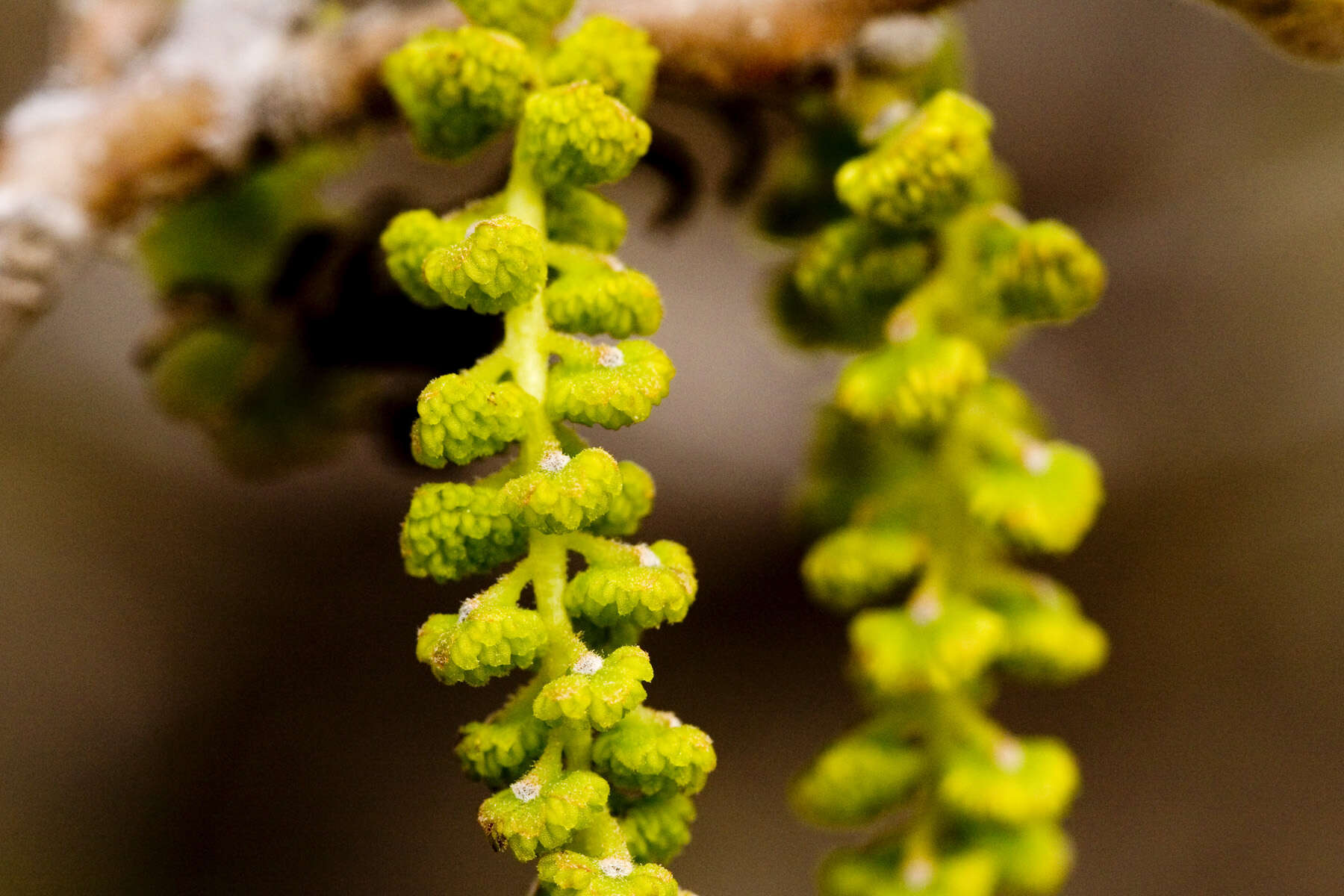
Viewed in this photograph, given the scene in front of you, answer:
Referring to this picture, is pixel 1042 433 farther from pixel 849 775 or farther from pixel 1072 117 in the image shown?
pixel 1072 117

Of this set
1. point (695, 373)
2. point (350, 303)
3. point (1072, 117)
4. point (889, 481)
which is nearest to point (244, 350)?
point (350, 303)

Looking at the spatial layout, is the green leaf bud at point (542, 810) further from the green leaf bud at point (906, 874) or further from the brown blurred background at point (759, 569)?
the brown blurred background at point (759, 569)

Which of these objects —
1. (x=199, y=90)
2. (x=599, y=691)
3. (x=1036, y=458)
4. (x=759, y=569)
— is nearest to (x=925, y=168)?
(x=1036, y=458)

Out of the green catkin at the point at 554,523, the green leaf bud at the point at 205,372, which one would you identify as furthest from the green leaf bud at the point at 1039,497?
the green leaf bud at the point at 205,372

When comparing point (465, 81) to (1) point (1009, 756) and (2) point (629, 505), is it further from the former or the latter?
(1) point (1009, 756)

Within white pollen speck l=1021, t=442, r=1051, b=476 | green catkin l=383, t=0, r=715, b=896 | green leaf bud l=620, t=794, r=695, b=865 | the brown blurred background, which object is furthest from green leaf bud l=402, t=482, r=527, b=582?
the brown blurred background

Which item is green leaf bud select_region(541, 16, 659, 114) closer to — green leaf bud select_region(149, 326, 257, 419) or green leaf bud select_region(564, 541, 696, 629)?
green leaf bud select_region(564, 541, 696, 629)
